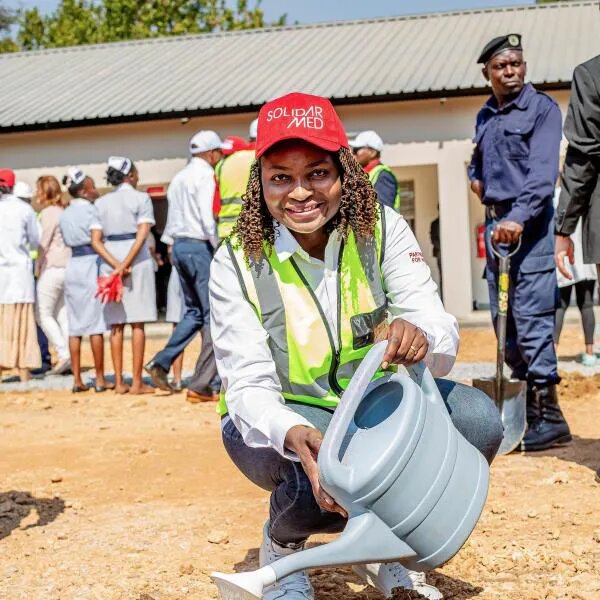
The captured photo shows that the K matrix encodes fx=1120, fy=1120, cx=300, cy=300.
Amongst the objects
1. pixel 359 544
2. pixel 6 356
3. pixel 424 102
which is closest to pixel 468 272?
pixel 424 102

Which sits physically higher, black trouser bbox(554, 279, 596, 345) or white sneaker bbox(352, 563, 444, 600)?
black trouser bbox(554, 279, 596, 345)

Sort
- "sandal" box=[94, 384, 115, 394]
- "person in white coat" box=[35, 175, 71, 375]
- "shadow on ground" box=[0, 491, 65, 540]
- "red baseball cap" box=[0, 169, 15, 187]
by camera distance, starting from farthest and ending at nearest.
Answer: "person in white coat" box=[35, 175, 71, 375]
"red baseball cap" box=[0, 169, 15, 187]
"sandal" box=[94, 384, 115, 394]
"shadow on ground" box=[0, 491, 65, 540]

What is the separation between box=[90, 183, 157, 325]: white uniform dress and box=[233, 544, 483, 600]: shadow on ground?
5445 millimetres

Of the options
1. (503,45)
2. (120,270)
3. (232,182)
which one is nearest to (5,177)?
(120,270)

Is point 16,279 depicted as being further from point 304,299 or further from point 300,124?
point 300,124

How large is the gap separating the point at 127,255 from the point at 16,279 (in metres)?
1.55

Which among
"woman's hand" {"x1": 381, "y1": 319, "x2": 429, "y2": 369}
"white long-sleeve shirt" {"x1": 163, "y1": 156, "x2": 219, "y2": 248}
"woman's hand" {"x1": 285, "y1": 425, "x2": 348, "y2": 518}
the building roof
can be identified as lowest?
"woman's hand" {"x1": 285, "y1": 425, "x2": 348, "y2": 518}

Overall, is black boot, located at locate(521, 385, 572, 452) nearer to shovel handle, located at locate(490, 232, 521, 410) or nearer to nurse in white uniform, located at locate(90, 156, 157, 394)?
shovel handle, located at locate(490, 232, 521, 410)

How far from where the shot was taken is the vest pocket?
3260 millimetres

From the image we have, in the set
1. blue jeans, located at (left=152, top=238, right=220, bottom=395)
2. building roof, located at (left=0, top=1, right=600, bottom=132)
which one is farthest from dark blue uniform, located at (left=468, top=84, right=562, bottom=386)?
building roof, located at (left=0, top=1, right=600, bottom=132)

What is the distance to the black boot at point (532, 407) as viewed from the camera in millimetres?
5930

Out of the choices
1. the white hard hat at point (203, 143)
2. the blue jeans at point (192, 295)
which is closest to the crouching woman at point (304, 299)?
the blue jeans at point (192, 295)

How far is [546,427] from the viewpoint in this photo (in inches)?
232

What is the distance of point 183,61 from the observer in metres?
22.0
